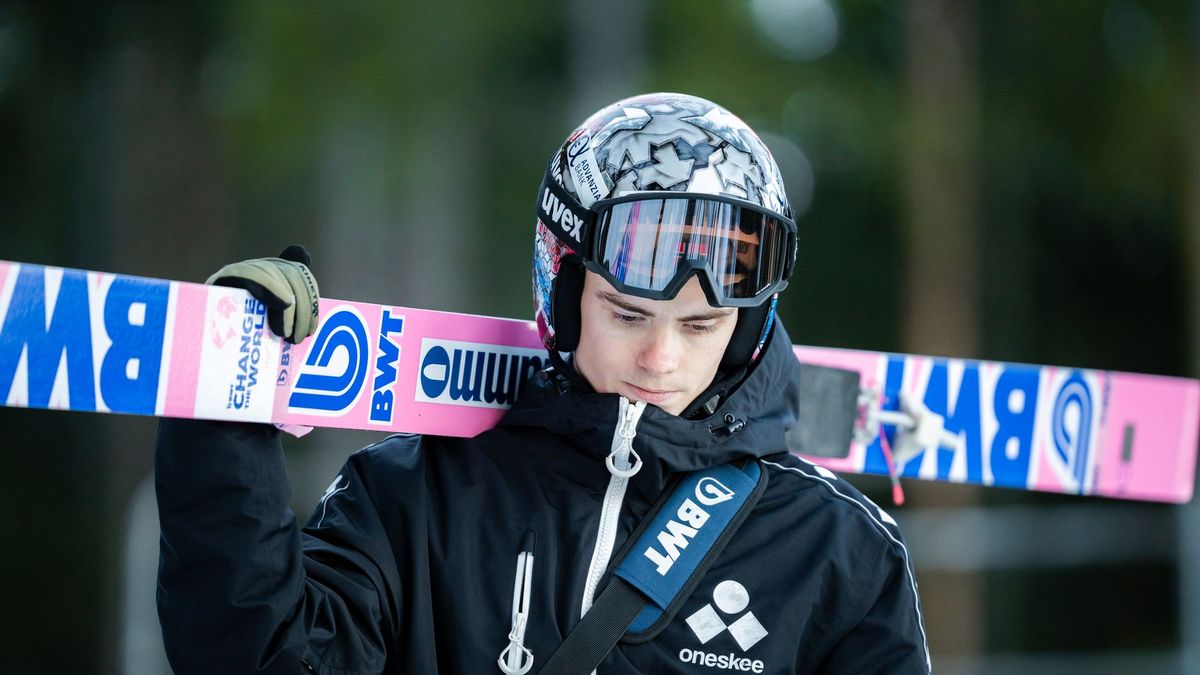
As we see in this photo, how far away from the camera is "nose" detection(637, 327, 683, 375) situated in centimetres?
246

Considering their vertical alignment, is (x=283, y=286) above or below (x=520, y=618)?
→ above

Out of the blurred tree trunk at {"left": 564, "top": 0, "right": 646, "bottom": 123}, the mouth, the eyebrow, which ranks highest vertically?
the blurred tree trunk at {"left": 564, "top": 0, "right": 646, "bottom": 123}

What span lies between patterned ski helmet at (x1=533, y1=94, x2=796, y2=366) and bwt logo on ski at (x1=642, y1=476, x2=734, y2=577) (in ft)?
0.89

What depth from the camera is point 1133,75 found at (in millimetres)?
8070

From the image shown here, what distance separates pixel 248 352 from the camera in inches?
87.5

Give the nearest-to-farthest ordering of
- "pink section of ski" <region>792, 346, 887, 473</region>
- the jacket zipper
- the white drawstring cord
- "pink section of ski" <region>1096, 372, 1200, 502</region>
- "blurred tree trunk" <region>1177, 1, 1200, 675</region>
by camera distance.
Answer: the white drawstring cord
the jacket zipper
"pink section of ski" <region>792, 346, 887, 473</region>
"pink section of ski" <region>1096, 372, 1200, 502</region>
"blurred tree trunk" <region>1177, 1, 1200, 675</region>

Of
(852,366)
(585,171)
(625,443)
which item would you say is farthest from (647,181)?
(852,366)

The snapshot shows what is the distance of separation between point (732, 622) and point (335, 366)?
920 mm

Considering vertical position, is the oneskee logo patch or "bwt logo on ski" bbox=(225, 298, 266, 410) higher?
"bwt logo on ski" bbox=(225, 298, 266, 410)

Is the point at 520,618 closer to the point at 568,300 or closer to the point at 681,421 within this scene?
the point at 681,421

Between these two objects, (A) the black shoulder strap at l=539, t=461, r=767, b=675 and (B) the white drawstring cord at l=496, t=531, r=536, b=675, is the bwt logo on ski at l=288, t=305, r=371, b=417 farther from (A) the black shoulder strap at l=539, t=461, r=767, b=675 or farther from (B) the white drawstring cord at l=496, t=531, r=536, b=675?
(A) the black shoulder strap at l=539, t=461, r=767, b=675

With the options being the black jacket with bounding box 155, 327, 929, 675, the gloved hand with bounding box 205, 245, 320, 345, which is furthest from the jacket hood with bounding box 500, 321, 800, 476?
the gloved hand with bounding box 205, 245, 320, 345

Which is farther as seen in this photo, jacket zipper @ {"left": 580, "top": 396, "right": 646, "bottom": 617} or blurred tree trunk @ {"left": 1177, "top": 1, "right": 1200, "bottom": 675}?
blurred tree trunk @ {"left": 1177, "top": 1, "right": 1200, "bottom": 675}

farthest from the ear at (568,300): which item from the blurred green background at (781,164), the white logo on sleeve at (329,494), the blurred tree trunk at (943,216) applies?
the blurred tree trunk at (943,216)
